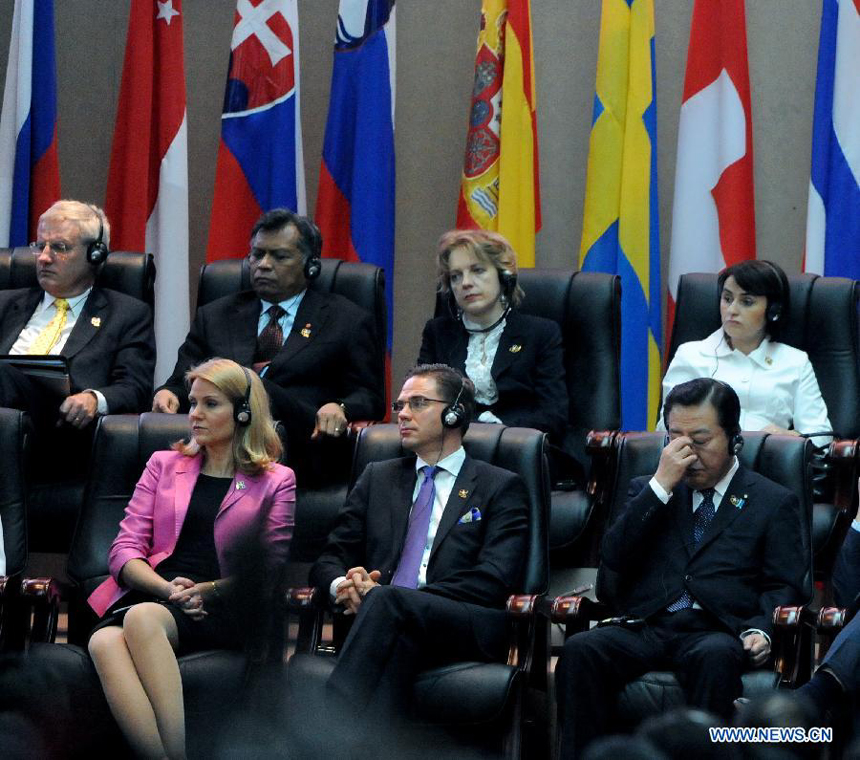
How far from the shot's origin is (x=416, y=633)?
3.46 m

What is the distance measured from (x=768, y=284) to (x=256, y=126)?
2.21 m

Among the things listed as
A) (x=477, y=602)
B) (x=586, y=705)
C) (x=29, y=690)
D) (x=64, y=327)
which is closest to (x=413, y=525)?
(x=477, y=602)

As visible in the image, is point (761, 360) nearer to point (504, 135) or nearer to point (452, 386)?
point (452, 386)

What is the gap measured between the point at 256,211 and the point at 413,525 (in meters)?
2.23

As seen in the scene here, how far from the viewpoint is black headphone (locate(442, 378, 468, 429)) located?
3826mm

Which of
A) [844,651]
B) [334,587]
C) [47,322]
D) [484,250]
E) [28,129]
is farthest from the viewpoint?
[28,129]

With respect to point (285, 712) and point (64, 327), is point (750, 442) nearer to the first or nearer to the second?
point (64, 327)

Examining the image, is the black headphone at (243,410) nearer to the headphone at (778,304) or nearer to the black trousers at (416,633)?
the black trousers at (416,633)

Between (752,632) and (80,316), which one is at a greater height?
(80,316)

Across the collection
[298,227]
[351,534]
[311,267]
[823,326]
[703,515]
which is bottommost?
[351,534]

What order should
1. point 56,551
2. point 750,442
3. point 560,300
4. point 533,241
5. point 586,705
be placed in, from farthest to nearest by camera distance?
1. point 533,241
2. point 560,300
3. point 56,551
4. point 750,442
5. point 586,705

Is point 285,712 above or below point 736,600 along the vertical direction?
above

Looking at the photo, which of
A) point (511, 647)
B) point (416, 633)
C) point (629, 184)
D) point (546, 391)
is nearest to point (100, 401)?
point (546, 391)

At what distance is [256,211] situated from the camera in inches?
224
